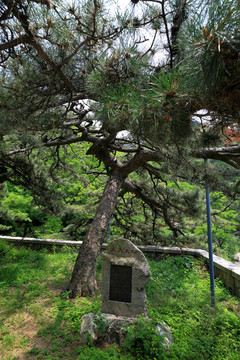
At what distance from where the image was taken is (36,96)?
360 cm

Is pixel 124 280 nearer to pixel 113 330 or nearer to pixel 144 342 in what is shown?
pixel 113 330

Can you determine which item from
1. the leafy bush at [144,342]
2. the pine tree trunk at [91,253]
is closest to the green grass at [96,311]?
the leafy bush at [144,342]

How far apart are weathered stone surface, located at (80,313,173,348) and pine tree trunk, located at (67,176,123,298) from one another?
1.00 meters

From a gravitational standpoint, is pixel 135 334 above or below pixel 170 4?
below

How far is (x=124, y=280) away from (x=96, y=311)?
2.21 feet

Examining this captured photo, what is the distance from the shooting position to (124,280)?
12.4ft

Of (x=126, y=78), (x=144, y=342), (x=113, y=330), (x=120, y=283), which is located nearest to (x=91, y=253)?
(x=120, y=283)

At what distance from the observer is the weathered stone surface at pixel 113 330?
298cm

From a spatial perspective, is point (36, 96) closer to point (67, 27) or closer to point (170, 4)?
point (67, 27)

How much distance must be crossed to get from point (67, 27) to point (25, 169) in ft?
13.9

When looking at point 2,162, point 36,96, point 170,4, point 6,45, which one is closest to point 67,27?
point 6,45

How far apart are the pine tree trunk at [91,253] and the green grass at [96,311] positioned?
25cm

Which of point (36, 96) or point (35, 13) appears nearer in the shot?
point (35, 13)

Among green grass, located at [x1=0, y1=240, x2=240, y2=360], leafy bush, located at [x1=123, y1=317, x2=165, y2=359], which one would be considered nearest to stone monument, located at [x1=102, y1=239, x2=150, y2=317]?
green grass, located at [x1=0, y1=240, x2=240, y2=360]
